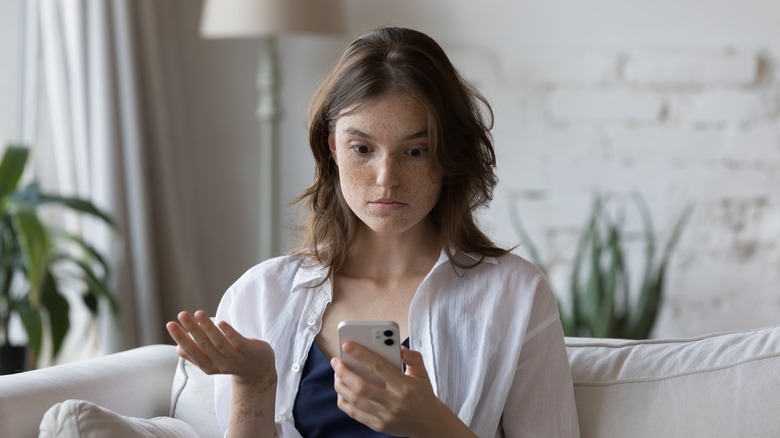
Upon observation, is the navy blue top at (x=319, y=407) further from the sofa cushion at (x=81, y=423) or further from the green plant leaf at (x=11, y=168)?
the green plant leaf at (x=11, y=168)

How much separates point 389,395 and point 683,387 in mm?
512

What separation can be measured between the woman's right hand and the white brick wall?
1.77m

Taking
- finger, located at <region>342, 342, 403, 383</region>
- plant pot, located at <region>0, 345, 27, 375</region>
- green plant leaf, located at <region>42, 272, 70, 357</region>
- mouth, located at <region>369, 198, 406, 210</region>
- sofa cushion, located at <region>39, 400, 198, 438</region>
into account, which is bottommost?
plant pot, located at <region>0, 345, 27, 375</region>

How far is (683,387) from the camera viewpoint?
1549 mm

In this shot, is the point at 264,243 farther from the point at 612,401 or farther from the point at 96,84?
the point at 612,401

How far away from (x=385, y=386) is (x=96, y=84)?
7.19ft

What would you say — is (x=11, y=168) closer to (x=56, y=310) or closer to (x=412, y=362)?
(x=56, y=310)

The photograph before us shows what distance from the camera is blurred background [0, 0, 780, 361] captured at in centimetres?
298

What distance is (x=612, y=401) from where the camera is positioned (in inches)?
61.9

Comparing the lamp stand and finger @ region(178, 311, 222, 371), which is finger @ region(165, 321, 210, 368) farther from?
the lamp stand

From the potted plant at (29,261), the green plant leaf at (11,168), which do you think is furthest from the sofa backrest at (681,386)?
the green plant leaf at (11,168)

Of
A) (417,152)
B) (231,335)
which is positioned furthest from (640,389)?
(231,335)

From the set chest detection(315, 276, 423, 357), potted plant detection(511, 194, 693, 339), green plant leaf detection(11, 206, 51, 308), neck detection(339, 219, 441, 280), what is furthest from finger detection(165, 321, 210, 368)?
potted plant detection(511, 194, 693, 339)

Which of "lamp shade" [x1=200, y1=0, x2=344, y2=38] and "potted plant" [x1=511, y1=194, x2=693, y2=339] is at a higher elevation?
"lamp shade" [x1=200, y1=0, x2=344, y2=38]
